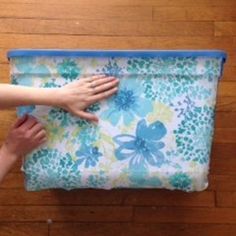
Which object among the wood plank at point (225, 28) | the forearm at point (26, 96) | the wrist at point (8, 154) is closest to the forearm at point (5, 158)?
the wrist at point (8, 154)

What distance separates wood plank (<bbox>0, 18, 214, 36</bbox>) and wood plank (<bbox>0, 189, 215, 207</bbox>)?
1.22 ft

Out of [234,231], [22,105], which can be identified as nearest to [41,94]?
[22,105]

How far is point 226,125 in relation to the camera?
3.42 ft

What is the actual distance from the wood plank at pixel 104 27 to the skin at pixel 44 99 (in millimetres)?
248

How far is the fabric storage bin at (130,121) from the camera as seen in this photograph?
0.85 metres

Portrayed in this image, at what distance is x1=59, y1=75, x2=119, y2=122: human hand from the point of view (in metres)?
0.85

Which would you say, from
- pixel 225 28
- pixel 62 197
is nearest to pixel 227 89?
pixel 225 28

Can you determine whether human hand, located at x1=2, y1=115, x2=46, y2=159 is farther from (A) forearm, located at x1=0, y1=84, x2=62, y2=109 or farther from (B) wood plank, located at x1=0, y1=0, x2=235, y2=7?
(B) wood plank, located at x1=0, y1=0, x2=235, y2=7

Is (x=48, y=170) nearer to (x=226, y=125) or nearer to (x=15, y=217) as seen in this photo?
(x=15, y=217)

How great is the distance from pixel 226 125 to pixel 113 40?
13.1 inches

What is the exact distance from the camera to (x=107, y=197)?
1.04 metres

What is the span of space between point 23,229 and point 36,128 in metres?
0.30

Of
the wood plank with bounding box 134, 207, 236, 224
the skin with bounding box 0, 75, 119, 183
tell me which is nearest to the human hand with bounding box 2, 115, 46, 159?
the skin with bounding box 0, 75, 119, 183

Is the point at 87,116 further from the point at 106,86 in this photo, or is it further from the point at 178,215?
the point at 178,215
